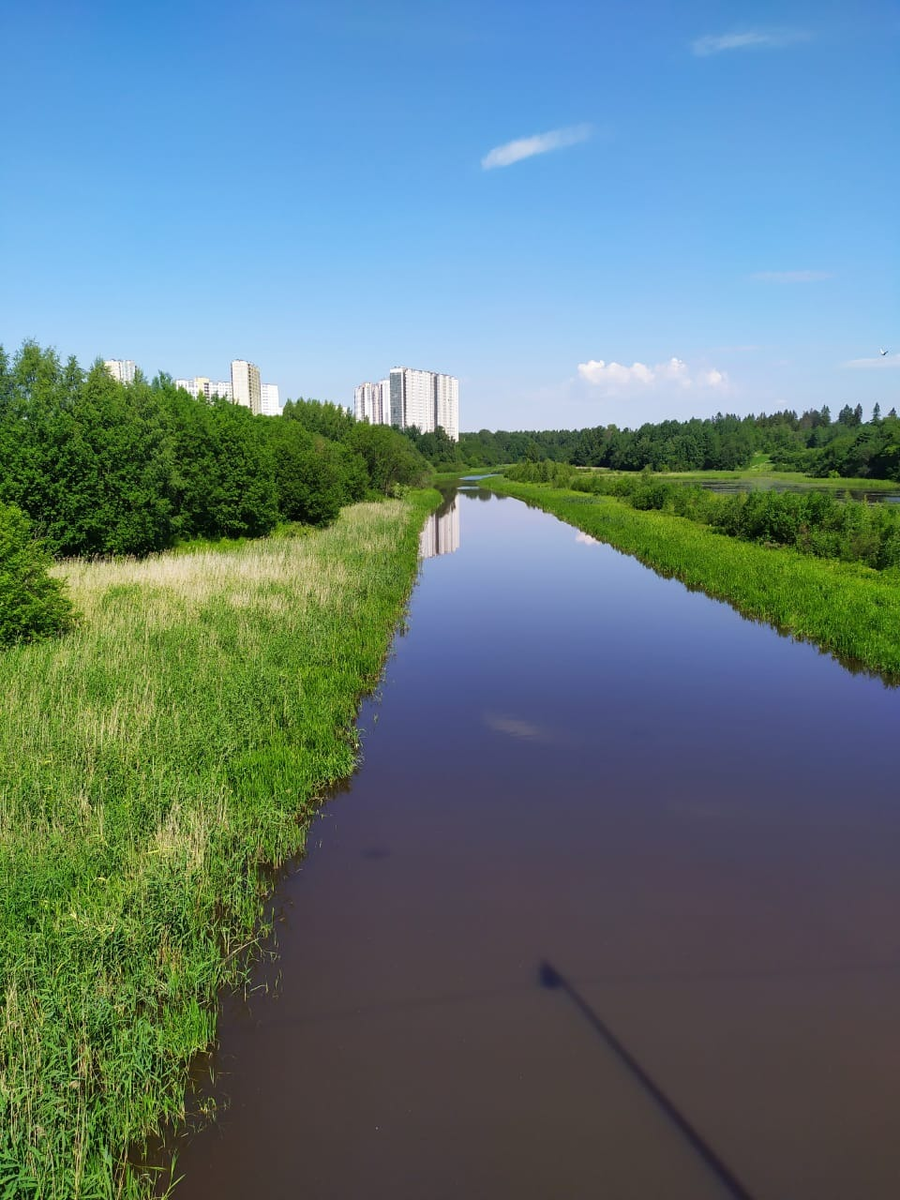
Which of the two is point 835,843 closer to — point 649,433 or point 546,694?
point 546,694

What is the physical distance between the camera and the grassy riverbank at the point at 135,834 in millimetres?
4414

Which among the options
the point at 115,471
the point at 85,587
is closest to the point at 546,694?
the point at 85,587

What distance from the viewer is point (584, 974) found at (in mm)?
6008

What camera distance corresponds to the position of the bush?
12516 mm

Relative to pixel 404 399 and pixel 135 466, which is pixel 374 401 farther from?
pixel 135 466

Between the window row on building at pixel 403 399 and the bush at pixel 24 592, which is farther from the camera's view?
the window row on building at pixel 403 399

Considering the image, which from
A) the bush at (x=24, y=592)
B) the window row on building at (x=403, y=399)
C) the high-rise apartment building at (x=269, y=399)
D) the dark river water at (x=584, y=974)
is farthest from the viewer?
the window row on building at (x=403, y=399)

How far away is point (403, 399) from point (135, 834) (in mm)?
181238

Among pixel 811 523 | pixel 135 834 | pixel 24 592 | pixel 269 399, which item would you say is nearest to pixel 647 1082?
pixel 135 834

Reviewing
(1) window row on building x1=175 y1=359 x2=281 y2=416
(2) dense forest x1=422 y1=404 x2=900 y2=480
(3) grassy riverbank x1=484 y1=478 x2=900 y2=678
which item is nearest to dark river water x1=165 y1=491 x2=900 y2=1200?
(3) grassy riverbank x1=484 y1=478 x2=900 y2=678

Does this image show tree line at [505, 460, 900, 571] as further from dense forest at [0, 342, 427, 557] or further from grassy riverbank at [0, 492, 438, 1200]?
dense forest at [0, 342, 427, 557]

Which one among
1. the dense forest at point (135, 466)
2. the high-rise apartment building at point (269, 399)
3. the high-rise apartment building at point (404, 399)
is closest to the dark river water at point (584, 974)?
the dense forest at point (135, 466)

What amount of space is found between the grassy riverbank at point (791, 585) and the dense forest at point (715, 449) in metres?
63.3

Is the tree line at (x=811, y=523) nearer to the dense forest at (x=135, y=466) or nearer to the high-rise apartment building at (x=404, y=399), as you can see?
the dense forest at (x=135, y=466)
